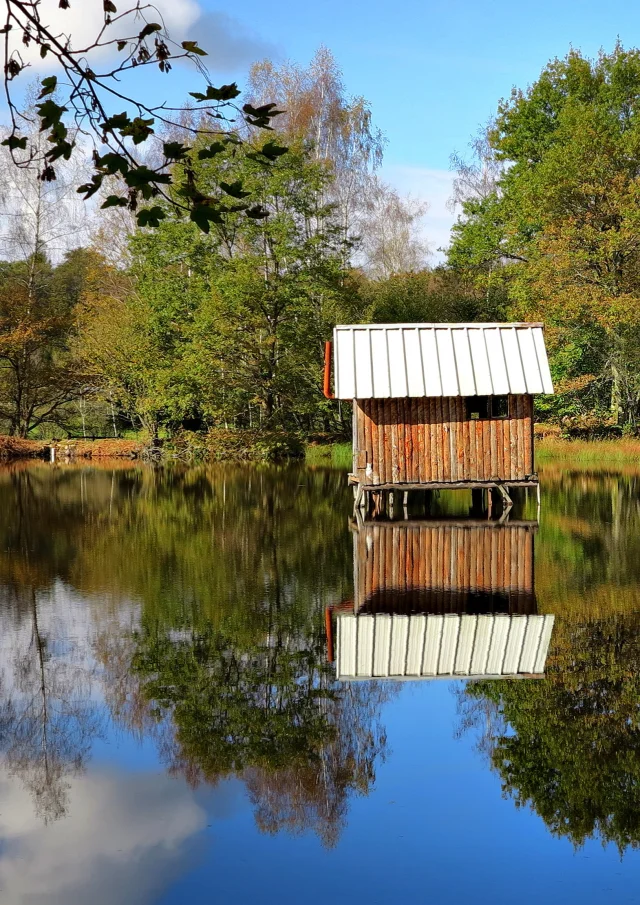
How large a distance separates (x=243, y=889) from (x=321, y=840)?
847mm

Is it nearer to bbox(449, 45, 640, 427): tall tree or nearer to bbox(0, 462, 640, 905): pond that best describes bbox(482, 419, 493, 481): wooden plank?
bbox(0, 462, 640, 905): pond

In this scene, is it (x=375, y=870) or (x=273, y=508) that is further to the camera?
(x=273, y=508)

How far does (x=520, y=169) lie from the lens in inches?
1773

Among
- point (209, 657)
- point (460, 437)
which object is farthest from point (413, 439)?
point (209, 657)

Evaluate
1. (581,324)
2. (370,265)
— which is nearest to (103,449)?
(581,324)

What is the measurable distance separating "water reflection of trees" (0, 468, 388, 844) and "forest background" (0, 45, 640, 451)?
18145 mm

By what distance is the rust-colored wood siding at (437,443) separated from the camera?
896 inches

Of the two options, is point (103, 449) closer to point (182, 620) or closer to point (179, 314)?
point (179, 314)

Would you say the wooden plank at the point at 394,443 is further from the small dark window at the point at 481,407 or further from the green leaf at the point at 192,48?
the green leaf at the point at 192,48

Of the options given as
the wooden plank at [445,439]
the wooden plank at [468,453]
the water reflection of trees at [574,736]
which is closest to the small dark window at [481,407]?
the wooden plank at [468,453]

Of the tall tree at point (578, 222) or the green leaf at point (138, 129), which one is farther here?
the tall tree at point (578, 222)

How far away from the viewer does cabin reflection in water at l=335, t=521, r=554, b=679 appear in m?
10.4

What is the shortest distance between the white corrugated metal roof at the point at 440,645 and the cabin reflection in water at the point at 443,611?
0.03 feet

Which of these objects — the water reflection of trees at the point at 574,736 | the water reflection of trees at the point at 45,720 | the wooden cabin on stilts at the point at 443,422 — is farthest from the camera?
the wooden cabin on stilts at the point at 443,422
